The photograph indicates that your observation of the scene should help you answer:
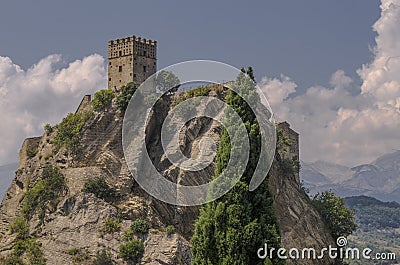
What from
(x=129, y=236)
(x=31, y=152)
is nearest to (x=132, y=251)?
(x=129, y=236)

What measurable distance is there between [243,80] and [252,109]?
6.58ft

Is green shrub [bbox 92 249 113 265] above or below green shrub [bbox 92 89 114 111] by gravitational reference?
below

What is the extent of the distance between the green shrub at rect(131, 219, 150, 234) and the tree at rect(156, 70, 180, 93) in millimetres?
15506

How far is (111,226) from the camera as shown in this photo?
5784 centimetres

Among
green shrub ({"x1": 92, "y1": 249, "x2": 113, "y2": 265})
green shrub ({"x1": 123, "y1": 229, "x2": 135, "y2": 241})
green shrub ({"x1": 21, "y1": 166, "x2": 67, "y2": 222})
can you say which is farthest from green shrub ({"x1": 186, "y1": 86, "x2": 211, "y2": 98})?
green shrub ({"x1": 92, "y1": 249, "x2": 113, "y2": 265})

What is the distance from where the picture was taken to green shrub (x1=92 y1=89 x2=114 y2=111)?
66000 millimetres

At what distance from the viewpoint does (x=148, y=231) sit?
187 feet

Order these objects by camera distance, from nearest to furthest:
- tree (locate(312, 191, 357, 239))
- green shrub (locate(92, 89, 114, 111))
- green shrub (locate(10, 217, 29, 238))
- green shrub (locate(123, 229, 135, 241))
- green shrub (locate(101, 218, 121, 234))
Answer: green shrub (locate(123, 229, 135, 241)) < green shrub (locate(101, 218, 121, 234)) < green shrub (locate(10, 217, 29, 238)) < green shrub (locate(92, 89, 114, 111)) < tree (locate(312, 191, 357, 239))

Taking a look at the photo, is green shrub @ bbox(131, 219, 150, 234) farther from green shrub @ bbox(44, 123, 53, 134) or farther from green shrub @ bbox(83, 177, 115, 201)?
green shrub @ bbox(44, 123, 53, 134)

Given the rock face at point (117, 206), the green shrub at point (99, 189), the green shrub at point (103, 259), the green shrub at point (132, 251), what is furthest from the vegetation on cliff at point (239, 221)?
the green shrub at point (99, 189)

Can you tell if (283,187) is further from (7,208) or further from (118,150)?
(7,208)

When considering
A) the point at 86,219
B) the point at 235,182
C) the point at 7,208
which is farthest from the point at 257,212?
the point at 7,208

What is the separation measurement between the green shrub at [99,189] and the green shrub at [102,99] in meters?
9.19

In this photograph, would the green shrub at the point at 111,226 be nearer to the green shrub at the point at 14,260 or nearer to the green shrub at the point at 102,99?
the green shrub at the point at 14,260
